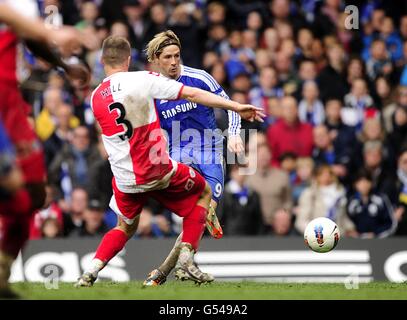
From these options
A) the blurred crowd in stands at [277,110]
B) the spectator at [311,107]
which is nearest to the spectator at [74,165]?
the blurred crowd in stands at [277,110]

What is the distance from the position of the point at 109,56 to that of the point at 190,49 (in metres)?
9.37

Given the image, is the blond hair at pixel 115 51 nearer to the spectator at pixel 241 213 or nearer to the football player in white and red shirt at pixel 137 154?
the football player in white and red shirt at pixel 137 154

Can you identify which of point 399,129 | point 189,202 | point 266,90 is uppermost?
point 266,90

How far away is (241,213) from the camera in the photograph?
56.6 feet

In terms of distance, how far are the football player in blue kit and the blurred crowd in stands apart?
15.5 ft

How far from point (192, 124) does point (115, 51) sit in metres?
2.05

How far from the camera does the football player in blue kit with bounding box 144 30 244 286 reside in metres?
12.2

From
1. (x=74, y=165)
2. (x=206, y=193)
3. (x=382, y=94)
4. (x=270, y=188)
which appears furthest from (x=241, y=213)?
(x=206, y=193)

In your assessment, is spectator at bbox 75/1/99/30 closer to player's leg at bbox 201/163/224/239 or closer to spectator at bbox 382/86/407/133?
spectator at bbox 382/86/407/133

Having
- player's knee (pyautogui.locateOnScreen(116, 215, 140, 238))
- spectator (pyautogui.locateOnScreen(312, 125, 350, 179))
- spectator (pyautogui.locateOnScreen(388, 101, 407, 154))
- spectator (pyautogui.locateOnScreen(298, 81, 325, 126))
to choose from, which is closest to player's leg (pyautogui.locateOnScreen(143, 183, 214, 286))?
player's knee (pyautogui.locateOnScreen(116, 215, 140, 238))

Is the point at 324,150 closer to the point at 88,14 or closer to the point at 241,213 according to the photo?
the point at 241,213
